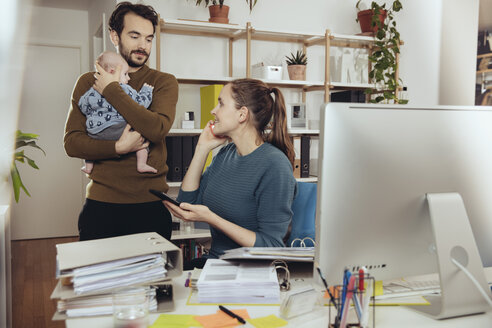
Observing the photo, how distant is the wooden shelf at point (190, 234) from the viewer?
3.28 m

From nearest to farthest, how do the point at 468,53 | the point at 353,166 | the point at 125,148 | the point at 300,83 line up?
the point at 353,166 → the point at 125,148 → the point at 300,83 → the point at 468,53

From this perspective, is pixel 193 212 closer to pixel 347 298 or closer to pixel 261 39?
pixel 347 298

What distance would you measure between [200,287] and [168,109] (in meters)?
0.94

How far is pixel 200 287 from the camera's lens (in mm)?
1170

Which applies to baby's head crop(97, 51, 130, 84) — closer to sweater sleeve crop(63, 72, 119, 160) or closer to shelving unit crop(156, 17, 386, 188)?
sweater sleeve crop(63, 72, 119, 160)

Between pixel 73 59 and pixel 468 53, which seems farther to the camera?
pixel 73 59

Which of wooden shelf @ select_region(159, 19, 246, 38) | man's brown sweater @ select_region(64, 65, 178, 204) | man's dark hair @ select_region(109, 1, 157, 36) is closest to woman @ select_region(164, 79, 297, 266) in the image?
man's brown sweater @ select_region(64, 65, 178, 204)

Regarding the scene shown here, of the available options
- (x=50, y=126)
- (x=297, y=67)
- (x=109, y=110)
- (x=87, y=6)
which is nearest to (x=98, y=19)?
(x=87, y=6)

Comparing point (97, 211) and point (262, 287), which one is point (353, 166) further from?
point (97, 211)

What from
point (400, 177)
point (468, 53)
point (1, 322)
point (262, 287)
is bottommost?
point (1, 322)

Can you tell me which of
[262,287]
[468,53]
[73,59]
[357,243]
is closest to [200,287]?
[262,287]

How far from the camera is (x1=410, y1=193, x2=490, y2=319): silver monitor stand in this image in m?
1.05

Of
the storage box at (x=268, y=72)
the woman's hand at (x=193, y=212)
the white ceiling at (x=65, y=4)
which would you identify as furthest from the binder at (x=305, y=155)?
the white ceiling at (x=65, y=4)

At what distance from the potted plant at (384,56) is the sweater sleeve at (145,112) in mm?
2361
